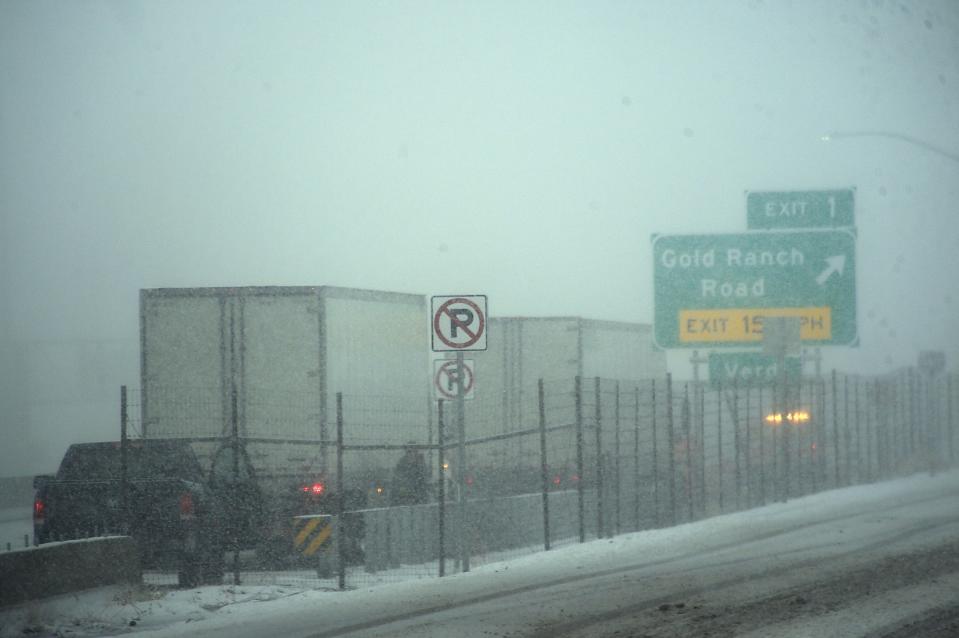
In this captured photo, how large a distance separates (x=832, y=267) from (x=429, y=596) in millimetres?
16245

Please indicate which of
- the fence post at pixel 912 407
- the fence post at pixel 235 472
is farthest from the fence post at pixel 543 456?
the fence post at pixel 912 407

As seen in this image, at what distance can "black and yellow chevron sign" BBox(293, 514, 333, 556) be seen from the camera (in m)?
15.6

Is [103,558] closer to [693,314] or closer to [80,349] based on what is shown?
[693,314]

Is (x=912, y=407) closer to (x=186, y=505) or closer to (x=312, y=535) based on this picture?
(x=312, y=535)

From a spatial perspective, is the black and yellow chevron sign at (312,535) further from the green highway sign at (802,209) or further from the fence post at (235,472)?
the green highway sign at (802,209)

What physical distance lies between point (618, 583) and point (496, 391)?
1569 centimetres

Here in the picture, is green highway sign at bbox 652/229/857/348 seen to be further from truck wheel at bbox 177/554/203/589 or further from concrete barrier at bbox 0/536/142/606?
concrete barrier at bbox 0/536/142/606

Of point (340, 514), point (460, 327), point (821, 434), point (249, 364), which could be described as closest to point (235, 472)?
point (340, 514)

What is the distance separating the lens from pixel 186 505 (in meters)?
15.7

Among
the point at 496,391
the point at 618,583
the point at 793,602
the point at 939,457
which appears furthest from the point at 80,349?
the point at 793,602

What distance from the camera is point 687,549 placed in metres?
16.2

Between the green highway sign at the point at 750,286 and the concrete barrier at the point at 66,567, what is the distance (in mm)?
16074

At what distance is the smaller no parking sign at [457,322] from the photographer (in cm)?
1535

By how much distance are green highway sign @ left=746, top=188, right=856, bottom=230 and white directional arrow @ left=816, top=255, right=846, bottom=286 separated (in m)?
0.66
